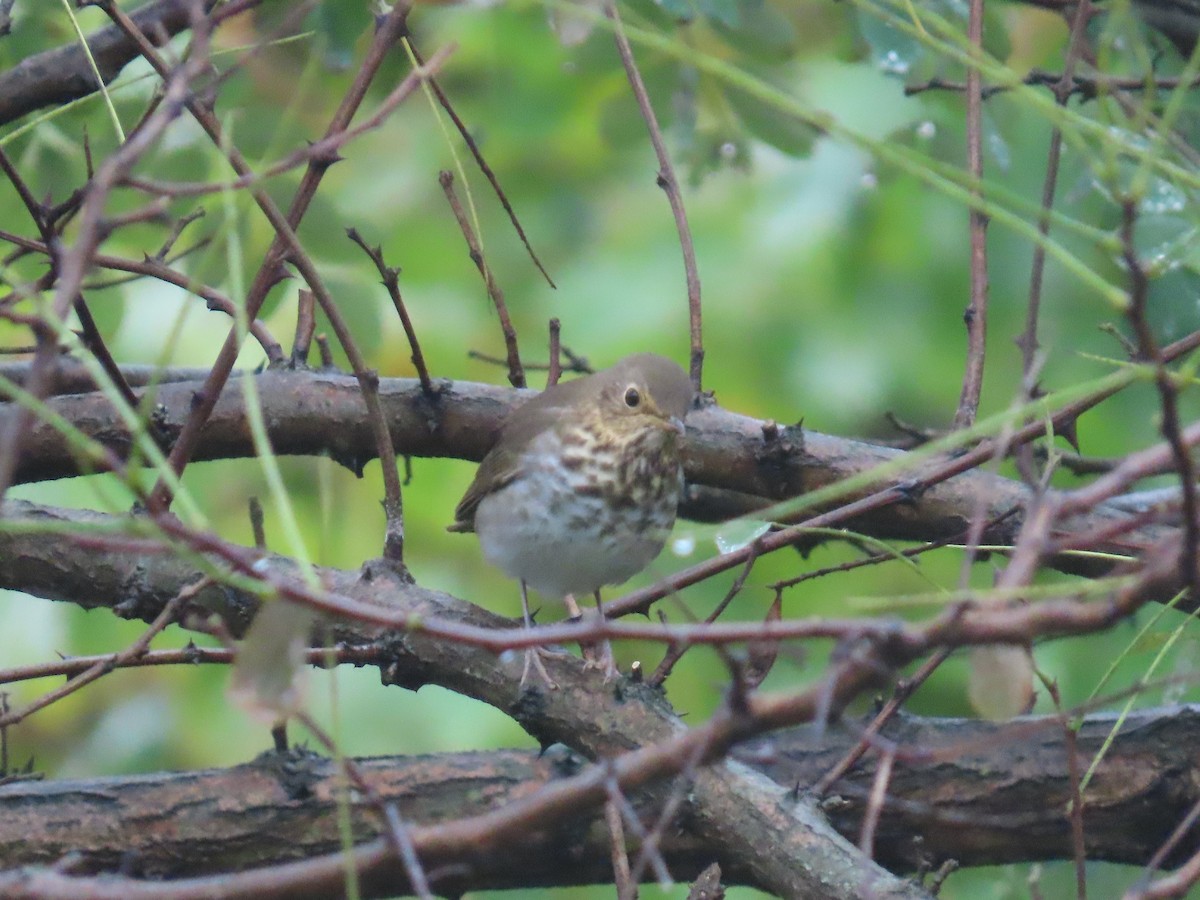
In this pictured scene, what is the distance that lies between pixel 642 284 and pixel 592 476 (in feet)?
5.50

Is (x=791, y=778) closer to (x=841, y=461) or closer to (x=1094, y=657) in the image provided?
(x=841, y=461)

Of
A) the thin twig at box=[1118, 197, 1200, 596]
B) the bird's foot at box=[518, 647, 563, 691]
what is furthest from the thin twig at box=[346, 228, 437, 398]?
the thin twig at box=[1118, 197, 1200, 596]

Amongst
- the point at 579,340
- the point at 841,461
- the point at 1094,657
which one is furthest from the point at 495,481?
the point at 1094,657

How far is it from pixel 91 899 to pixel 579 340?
3.47 metres

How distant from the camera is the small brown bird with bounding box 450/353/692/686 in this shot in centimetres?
278

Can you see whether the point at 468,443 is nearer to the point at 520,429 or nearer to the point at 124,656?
the point at 520,429

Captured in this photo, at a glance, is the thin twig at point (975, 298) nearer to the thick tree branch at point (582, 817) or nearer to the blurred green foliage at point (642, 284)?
the blurred green foliage at point (642, 284)

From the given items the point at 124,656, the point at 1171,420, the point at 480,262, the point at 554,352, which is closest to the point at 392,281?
the point at 480,262

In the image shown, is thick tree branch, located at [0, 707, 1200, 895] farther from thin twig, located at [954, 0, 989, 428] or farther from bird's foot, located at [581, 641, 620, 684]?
thin twig, located at [954, 0, 989, 428]

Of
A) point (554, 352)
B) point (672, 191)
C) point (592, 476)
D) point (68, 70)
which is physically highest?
point (68, 70)

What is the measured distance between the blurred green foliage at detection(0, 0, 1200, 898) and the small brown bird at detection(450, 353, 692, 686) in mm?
382

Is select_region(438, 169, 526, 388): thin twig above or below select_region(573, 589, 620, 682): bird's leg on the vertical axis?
above

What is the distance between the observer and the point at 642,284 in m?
4.41

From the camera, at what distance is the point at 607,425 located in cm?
290
